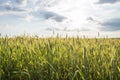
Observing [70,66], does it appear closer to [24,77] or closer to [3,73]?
[24,77]

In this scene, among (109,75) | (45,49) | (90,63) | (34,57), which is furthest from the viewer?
(45,49)

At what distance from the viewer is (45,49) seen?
5.79m

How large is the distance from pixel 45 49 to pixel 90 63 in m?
1.25

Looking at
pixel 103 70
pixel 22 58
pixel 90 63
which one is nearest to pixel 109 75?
pixel 103 70

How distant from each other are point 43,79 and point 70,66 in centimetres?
62

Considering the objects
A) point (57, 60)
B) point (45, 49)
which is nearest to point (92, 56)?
point (57, 60)

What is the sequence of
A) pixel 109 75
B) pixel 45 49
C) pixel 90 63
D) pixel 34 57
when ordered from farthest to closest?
pixel 45 49
pixel 34 57
pixel 90 63
pixel 109 75

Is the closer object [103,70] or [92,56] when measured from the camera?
[103,70]

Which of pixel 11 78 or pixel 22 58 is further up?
pixel 22 58

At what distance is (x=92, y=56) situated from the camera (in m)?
5.25

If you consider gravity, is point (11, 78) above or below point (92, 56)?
below

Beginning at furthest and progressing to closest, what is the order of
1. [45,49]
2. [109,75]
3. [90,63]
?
[45,49]
[90,63]
[109,75]

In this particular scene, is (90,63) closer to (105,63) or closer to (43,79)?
(105,63)

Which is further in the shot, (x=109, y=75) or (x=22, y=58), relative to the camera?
(x=22, y=58)
